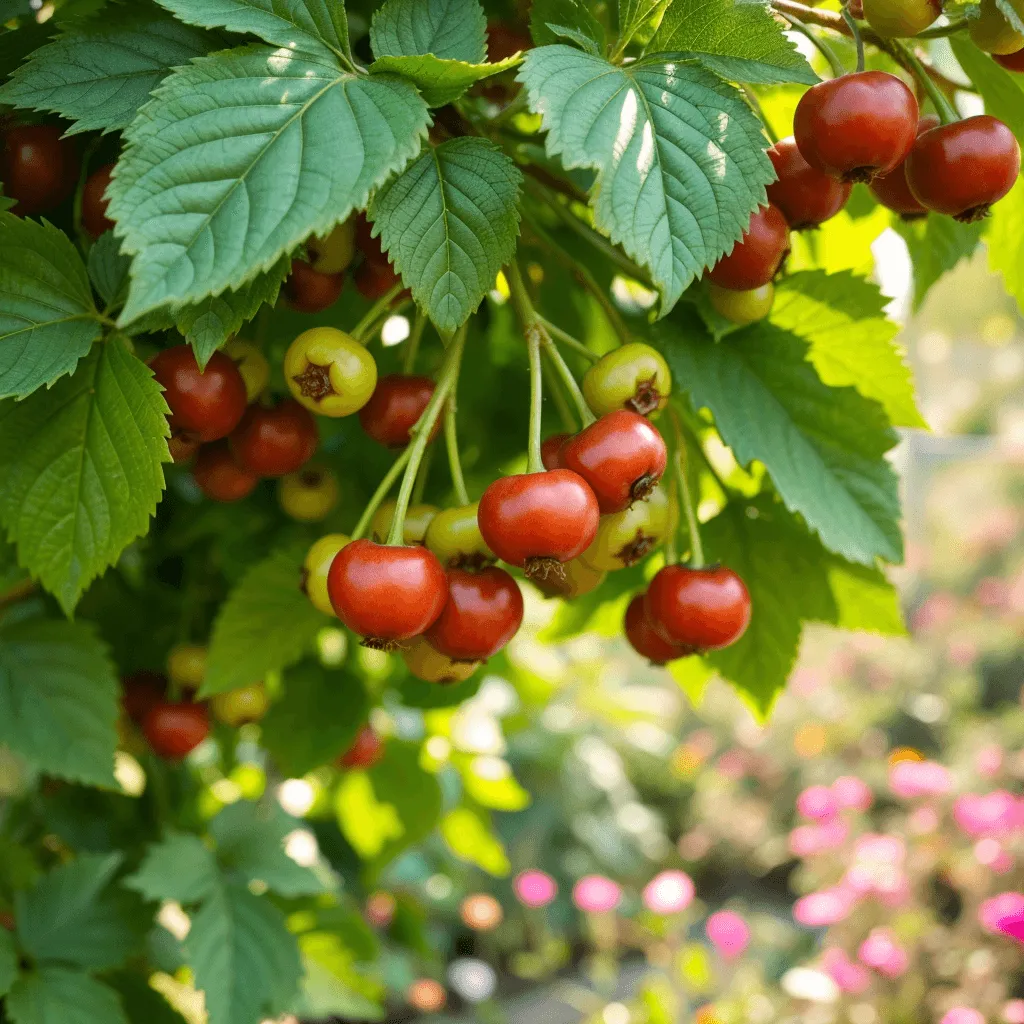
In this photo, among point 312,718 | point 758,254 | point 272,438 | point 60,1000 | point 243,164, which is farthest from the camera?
point 312,718

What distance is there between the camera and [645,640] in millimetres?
756

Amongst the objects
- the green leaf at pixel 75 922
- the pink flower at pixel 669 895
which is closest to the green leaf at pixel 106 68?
the green leaf at pixel 75 922

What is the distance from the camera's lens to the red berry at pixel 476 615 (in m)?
0.61

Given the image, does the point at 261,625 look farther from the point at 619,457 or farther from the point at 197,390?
the point at 619,457

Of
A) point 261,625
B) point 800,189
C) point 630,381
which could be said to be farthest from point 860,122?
point 261,625

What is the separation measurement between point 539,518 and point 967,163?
1.15 feet

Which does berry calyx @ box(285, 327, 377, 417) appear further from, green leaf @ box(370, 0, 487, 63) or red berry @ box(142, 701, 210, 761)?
red berry @ box(142, 701, 210, 761)

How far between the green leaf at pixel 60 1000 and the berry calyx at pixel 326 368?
633 millimetres

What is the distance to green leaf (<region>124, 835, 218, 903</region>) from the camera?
0.99 m

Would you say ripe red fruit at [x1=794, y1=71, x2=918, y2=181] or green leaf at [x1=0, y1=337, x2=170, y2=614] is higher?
ripe red fruit at [x1=794, y1=71, x2=918, y2=181]

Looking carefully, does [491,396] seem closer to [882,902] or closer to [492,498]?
[492,498]

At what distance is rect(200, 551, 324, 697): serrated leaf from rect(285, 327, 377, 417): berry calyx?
29 centimetres

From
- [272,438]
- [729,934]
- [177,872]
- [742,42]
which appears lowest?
[729,934]

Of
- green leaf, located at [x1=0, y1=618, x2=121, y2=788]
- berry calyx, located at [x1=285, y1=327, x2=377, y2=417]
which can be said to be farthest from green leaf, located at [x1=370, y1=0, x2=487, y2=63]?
green leaf, located at [x1=0, y1=618, x2=121, y2=788]
